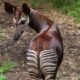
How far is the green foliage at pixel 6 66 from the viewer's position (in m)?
8.16

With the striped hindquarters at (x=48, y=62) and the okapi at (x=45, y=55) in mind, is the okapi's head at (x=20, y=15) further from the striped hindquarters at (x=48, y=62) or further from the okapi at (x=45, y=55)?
the striped hindquarters at (x=48, y=62)

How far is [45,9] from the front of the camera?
1257 centimetres

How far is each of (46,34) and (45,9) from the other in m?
6.44

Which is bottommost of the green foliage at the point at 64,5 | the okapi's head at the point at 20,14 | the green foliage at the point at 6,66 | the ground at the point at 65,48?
the green foliage at the point at 64,5

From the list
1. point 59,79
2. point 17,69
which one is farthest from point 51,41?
point 17,69

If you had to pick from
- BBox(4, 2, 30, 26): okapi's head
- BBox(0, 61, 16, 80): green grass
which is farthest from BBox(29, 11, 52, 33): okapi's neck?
BBox(0, 61, 16, 80): green grass

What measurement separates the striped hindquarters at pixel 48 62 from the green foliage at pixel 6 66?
2244mm


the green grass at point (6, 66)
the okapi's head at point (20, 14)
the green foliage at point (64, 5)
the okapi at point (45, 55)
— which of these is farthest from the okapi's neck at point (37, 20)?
the green foliage at point (64, 5)

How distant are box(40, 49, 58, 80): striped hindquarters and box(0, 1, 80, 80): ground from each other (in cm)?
187

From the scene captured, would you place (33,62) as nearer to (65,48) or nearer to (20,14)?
(20,14)

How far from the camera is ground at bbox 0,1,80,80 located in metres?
8.12

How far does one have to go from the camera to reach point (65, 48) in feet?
31.4

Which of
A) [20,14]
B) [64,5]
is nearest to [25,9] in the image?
[20,14]

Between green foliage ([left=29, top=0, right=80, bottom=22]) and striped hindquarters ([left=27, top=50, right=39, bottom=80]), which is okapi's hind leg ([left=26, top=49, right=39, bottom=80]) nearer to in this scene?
striped hindquarters ([left=27, top=50, right=39, bottom=80])
